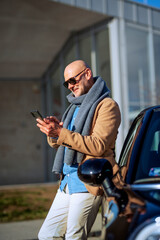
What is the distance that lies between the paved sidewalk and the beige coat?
2676 mm

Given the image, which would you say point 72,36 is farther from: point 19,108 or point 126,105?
point 19,108

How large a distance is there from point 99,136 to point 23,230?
3.72 metres

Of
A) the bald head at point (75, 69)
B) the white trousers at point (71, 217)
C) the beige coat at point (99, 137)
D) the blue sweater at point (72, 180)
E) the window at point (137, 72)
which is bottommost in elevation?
the white trousers at point (71, 217)

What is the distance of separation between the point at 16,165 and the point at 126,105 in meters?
10.1

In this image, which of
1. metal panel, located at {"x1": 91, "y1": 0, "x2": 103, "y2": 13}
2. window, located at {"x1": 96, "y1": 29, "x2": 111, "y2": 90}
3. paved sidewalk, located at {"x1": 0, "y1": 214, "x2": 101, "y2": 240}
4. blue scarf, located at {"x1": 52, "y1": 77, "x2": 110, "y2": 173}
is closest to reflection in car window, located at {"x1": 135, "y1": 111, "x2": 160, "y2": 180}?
blue scarf, located at {"x1": 52, "y1": 77, "x2": 110, "y2": 173}

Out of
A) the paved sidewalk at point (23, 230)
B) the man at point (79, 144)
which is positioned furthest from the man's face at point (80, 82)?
the paved sidewalk at point (23, 230)

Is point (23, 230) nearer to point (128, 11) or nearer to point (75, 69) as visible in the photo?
point (75, 69)

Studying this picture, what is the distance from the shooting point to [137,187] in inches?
72.5

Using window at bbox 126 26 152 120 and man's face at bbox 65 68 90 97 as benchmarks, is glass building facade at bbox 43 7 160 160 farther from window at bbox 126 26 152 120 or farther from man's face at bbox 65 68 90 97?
man's face at bbox 65 68 90 97

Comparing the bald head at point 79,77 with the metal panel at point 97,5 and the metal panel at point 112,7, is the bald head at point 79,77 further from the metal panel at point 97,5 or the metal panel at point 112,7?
the metal panel at point 112,7

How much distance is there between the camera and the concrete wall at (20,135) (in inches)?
752

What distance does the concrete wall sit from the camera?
62.6 feet

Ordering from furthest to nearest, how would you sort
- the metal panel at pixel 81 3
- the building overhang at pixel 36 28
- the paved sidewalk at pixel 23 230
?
1. the building overhang at pixel 36 28
2. the metal panel at pixel 81 3
3. the paved sidewalk at pixel 23 230

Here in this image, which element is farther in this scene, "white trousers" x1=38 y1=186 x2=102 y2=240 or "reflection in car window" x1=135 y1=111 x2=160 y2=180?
"white trousers" x1=38 y1=186 x2=102 y2=240
